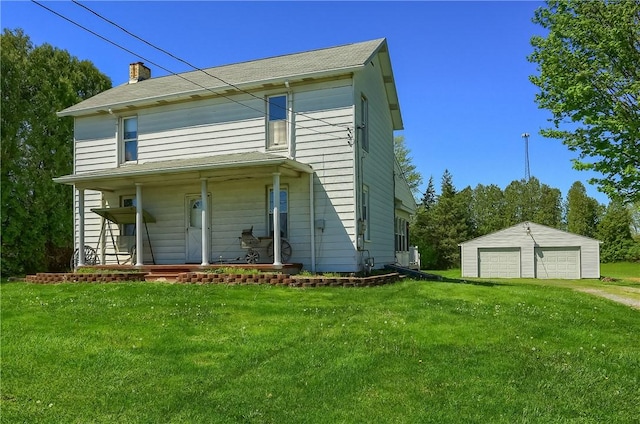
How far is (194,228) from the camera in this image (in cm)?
1509

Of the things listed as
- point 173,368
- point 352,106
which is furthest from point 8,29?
point 173,368

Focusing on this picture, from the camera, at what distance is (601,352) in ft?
19.9

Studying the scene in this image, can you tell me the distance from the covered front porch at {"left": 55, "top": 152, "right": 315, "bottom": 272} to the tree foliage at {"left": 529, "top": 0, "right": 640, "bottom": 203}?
313 inches

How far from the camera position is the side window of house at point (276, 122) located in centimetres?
1424

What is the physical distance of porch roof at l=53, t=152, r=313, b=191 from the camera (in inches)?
489

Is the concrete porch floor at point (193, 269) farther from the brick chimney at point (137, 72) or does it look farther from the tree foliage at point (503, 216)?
the tree foliage at point (503, 216)

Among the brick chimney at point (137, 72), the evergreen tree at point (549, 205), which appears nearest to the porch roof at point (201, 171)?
the brick chimney at point (137, 72)

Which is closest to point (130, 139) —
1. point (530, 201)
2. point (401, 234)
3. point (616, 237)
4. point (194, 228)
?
point (194, 228)

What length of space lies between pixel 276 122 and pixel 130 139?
18.0 ft

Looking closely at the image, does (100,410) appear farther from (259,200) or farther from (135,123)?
(135,123)

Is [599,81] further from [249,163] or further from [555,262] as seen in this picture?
[555,262]

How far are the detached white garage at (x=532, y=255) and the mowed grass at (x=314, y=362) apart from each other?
65.3 ft

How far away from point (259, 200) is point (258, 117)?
2509 millimetres

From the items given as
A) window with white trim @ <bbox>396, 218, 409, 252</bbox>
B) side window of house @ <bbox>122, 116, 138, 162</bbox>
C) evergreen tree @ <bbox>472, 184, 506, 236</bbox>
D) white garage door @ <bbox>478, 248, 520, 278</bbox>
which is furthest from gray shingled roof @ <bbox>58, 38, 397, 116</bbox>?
evergreen tree @ <bbox>472, 184, 506, 236</bbox>
